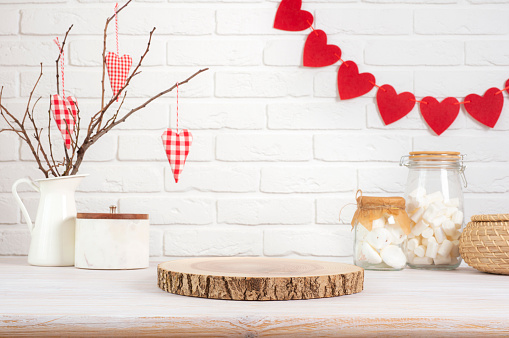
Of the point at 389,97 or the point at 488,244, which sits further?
the point at 389,97

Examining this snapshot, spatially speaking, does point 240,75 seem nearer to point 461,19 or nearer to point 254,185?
point 254,185

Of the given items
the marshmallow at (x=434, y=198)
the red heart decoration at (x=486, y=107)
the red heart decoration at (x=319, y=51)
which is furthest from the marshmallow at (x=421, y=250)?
the red heart decoration at (x=319, y=51)

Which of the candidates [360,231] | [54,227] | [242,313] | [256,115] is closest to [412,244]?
[360,231]

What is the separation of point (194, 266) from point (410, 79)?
0.90m

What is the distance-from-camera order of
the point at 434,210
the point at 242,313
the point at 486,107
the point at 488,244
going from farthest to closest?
the point at 486,107, the point at 434,210, the point at 488,244, the point at 242,313

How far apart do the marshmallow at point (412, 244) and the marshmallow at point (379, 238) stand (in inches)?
3.3

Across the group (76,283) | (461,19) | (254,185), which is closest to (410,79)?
(461,19)

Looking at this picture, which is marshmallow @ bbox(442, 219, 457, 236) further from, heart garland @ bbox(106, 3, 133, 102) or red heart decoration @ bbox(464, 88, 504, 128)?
heart garland @ bbox(106, 3, 133, 102)

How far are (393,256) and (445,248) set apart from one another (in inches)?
5.4

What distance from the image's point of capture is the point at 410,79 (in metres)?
1.54

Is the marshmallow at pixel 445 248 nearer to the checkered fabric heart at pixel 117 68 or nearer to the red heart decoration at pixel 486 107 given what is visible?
the red heart decoration at pixel 486 107

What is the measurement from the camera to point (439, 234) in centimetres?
127

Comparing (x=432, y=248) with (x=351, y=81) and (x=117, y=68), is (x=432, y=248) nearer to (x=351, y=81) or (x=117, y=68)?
(x=351, y=81)

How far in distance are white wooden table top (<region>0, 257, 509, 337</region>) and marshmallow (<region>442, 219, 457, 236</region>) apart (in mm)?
308
